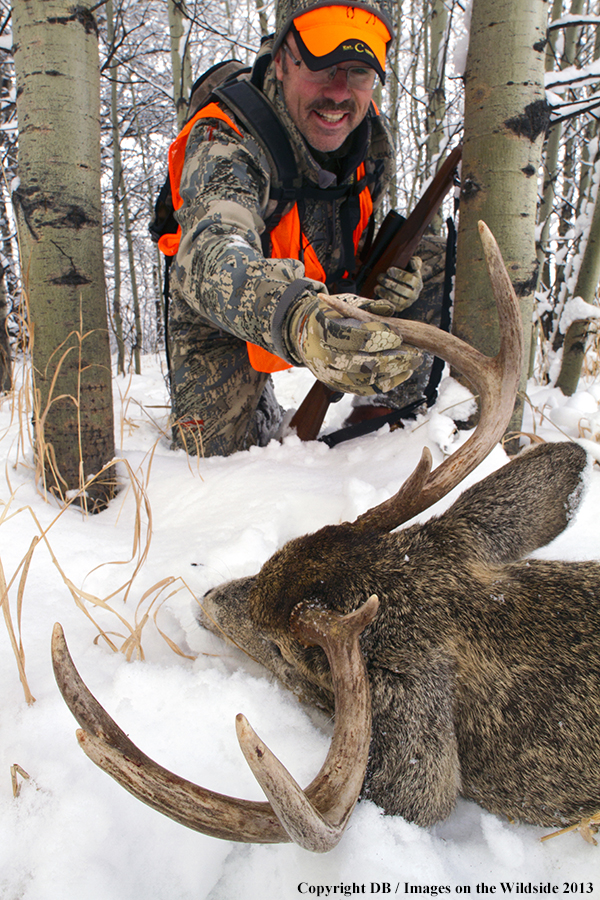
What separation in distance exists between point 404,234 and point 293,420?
4.33 feet

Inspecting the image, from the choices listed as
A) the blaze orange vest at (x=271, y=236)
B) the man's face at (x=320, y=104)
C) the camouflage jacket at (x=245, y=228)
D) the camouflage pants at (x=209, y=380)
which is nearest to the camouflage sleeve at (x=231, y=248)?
the camouflage jacket at (x=245, y=228)

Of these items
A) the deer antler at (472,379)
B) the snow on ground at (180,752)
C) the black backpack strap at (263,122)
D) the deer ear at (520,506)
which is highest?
the black backpack strap at (263,122)

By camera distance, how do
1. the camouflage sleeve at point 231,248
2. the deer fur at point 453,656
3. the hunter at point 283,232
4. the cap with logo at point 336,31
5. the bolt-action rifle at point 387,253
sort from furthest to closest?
the bolt-action rifle at point 387,253, the cap with logo at point 336,31, the camouflage sleeve at point 231,248, the hunter at point 283,232, the deer fur at point 453,656

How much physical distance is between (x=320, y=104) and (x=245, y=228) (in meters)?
0.96

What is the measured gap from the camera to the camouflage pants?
3266 millimetres

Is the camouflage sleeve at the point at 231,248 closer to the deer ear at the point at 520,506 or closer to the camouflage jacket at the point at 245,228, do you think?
the camouflage jacket at the point at 245,228

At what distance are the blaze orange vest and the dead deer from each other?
1.36 metres

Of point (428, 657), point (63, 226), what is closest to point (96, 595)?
point (428, 657)

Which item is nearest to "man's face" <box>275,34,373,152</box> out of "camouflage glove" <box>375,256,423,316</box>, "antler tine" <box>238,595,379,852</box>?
"camouflage glove" <box>375,256,423,316</box>

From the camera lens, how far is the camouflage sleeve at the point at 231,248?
6.46 feet

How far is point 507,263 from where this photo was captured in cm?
248

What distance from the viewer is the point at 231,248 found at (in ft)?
7.32

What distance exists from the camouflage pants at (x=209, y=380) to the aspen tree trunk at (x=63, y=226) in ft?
2.51

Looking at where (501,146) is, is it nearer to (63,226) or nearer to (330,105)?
(330,105)
